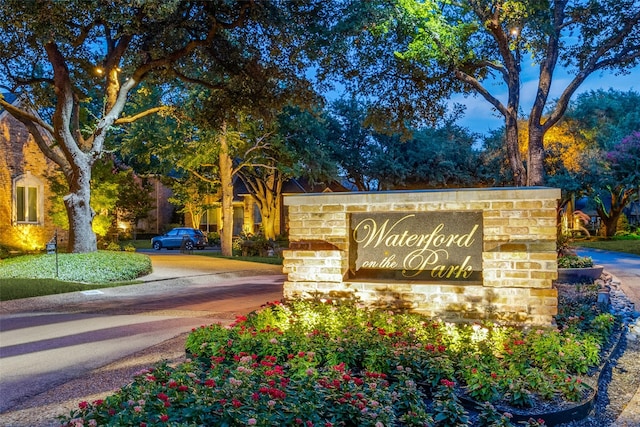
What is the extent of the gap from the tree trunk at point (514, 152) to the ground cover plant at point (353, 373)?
873 centimetres

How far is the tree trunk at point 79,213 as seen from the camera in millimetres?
17375

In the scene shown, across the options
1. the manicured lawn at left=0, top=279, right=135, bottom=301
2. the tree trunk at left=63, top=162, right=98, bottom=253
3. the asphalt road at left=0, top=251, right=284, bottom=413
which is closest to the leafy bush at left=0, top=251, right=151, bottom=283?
the manicured lawn at left=0, top=279, right=135, bottom=301

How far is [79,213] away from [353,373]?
1416 cm

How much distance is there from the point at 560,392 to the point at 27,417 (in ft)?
14.9

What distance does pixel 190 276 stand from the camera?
1778 cm

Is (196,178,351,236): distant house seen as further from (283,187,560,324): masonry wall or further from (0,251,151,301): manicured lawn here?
(283,187,560,324): masonry wall

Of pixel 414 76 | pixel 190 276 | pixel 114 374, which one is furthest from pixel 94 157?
pixel 114 374

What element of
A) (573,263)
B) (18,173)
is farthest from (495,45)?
(18,173)

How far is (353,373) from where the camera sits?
5574 mm

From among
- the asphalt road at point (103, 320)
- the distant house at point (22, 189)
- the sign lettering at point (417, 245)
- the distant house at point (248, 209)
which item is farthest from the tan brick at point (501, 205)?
the distant house at point (248, 209)

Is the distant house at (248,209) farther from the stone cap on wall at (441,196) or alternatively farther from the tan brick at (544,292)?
the tan brick at (544,292)

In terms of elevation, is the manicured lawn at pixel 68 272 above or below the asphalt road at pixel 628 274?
above

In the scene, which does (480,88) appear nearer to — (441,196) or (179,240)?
(441,196)

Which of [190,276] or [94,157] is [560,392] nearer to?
[190,276]
